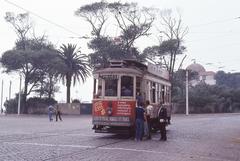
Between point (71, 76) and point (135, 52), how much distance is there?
1089 cm

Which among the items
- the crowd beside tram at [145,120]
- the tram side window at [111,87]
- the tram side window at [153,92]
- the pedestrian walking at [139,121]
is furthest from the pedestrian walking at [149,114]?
the tram side window at [111,87]

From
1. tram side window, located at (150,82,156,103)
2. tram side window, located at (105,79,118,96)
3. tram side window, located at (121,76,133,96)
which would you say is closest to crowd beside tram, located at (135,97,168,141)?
tram side window, located at (121,76,133,96)

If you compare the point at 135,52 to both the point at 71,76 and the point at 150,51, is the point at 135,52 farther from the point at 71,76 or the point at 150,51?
the point at 71,76

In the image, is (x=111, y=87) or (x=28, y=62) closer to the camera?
(x=111, y=87)

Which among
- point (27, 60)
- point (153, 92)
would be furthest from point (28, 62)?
point (153, 92)

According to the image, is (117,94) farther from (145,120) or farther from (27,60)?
(27,60)

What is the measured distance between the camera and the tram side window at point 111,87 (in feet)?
69.4

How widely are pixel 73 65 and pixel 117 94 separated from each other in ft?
182

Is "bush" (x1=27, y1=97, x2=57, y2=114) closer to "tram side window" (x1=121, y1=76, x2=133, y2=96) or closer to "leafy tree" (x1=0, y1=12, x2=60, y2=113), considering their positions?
"leafy tree" (x1=0, y1=12, x2=60, y2=113)

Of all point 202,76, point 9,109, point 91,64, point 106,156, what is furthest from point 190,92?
point 106,156

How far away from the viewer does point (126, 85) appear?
21.1 m

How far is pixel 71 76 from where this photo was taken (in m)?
75.6

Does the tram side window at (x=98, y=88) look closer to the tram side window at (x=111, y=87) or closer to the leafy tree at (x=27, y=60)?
the tram side window at (x=111, y=87)

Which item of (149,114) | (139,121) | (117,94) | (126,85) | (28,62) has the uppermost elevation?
(28,62)
